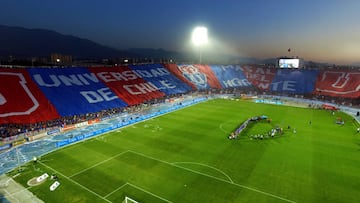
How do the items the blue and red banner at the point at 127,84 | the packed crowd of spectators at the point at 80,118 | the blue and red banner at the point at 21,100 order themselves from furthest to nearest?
the blue and red banner at the point at 127,84
the blue and red banner at the point at 21,100
the packed crowd of spectators at the point at 80,118

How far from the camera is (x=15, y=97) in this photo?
128 ft

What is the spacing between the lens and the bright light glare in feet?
262

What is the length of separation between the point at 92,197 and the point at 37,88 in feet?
108

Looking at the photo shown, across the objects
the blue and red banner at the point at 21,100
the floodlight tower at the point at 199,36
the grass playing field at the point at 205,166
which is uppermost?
the floodlight tower at the point at 199,36

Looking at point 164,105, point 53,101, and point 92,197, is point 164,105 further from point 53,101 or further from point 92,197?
point 92,197

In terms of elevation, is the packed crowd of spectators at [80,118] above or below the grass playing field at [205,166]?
above

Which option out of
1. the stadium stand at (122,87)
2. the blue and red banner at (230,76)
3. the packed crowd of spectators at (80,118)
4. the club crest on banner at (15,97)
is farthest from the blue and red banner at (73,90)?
the blue and red banner at (230,76)

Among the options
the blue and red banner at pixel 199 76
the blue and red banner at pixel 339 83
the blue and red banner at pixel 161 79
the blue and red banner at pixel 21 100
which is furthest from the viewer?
the blue and red banner at pixel 199 76

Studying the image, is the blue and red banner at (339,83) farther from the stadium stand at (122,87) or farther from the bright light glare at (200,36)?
the bright light glare at (200,36)

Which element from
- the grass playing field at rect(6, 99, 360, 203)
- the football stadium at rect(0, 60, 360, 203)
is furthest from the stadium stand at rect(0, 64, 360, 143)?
the grass playing field at rect(6, 99, 360, 203)

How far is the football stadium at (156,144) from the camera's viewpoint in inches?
794

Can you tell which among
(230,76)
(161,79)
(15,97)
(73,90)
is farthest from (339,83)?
(15,97)

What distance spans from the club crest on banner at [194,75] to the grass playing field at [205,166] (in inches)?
1547

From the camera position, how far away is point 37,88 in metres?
43.4
